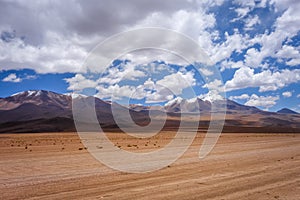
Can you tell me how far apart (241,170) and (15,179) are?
8775 mm

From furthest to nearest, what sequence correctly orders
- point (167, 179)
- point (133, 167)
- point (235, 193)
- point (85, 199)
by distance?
point (133, 167) < point (167, 179) < point (235, 193) < point (85, 199)

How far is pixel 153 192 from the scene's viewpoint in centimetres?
873

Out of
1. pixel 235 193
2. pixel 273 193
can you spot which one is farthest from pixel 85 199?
pixel 273 193

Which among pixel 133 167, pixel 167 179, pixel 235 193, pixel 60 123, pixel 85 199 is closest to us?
pixel 85 199

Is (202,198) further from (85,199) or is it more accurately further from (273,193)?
(85,199)

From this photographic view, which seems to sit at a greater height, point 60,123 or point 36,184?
point 60,123

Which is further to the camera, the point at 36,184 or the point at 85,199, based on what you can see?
the point at 36,184

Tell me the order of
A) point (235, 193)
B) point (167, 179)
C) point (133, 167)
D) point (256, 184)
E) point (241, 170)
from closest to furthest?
1. point (235, 193)
2. point (256, 184)
3. point (167, 179)
4. point (241, 170)
5. point (133, 167)

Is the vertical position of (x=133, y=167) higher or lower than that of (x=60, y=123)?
lower

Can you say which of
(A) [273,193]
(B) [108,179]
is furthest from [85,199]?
(A) [273,193]

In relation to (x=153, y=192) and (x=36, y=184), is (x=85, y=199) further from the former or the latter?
(x=36, y=184)

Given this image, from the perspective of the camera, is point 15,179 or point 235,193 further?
point 15,179

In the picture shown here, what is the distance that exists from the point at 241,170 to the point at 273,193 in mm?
4198

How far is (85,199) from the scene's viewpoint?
8.00 metres
